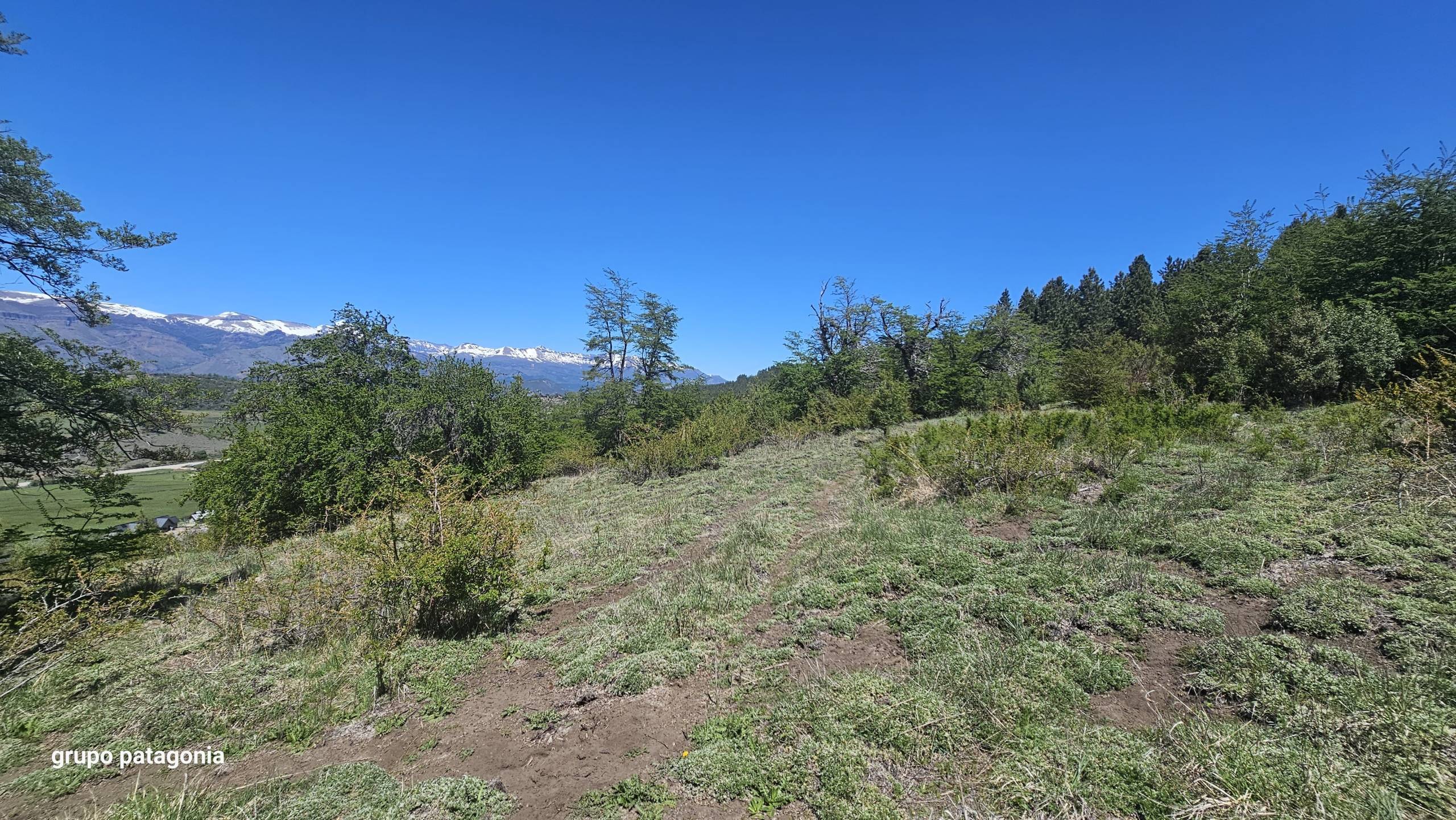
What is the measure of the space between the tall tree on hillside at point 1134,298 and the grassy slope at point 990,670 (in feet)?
150

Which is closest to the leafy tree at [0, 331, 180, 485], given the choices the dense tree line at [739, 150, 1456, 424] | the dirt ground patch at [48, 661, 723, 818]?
the dirt ground patch at [48, 661, 723, 818]

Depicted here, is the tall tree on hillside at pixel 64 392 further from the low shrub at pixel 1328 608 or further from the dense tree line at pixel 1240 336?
the dense tree line at pixel 1240 336

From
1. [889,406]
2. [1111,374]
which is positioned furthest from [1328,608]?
[889,406]

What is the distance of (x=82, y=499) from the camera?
46.7ft

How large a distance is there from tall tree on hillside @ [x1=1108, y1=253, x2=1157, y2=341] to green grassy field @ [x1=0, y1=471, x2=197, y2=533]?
181 ft

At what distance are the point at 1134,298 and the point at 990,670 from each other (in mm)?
73999

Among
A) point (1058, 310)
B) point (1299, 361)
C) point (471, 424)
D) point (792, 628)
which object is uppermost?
point (1058, 310)

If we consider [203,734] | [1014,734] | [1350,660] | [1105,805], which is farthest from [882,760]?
[203,734]

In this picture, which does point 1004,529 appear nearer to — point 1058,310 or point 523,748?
point 523,748

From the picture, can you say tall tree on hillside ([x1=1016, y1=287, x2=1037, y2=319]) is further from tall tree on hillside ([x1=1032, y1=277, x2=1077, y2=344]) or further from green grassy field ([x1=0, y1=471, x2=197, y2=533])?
green grassy field ([x1=0, y1=471, x2=197, y2=533])

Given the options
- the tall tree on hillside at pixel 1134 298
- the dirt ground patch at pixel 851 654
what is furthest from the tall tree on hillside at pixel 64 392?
the tall tree on hillside at pixel 1134 298

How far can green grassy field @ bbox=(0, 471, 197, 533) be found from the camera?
703 centimetres

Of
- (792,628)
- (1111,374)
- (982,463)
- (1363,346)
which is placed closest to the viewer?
(792,628)

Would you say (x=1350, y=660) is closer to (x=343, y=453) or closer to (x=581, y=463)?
(x=343, y=453)
